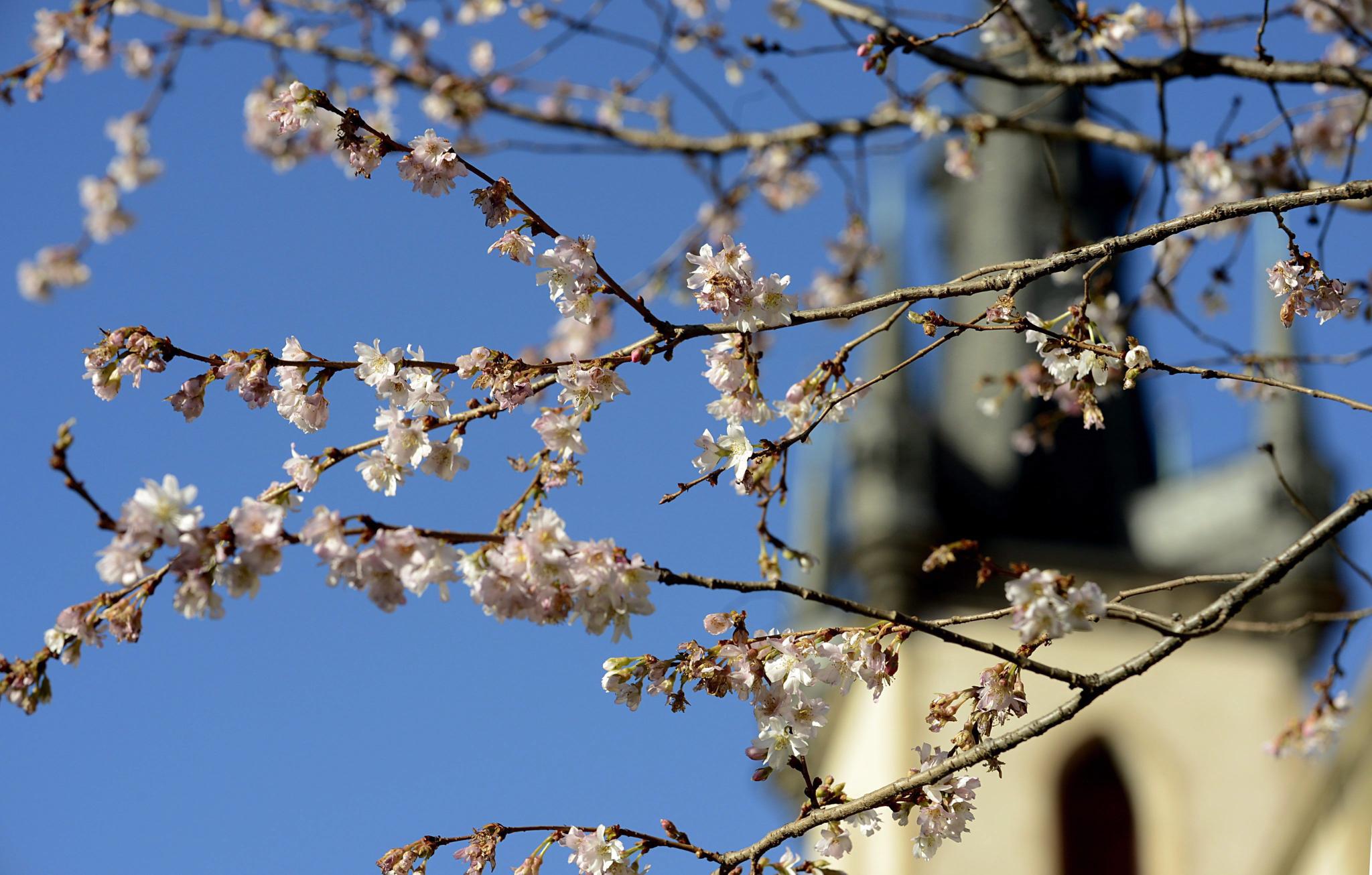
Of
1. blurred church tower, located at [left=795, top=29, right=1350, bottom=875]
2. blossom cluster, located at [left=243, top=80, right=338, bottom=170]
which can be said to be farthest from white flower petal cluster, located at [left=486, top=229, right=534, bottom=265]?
blurred church tower, located at [left=795, top=29, right=1350, bottom=875]

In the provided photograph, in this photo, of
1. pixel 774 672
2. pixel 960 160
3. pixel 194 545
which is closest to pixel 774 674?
pixel 774 672

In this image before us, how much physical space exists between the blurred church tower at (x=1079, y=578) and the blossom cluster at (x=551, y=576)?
14.3 meters

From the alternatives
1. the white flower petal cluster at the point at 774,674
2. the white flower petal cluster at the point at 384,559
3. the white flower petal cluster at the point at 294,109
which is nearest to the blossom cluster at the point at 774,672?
the white flower petal cluster at the point at 774,674

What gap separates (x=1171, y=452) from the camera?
22453mm

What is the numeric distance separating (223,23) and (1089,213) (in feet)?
59.9

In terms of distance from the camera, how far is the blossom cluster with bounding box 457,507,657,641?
6.73ft

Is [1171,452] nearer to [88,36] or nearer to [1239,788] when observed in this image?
[1239,788]

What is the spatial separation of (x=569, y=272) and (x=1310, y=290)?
54.4 inches

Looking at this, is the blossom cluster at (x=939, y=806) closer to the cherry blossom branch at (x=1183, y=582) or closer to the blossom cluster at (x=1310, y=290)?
the cherry blossom branch at (x=1183, y=582)

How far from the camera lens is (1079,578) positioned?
1861 centimetres

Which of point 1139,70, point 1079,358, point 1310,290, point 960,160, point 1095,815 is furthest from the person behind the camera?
point 1095,815

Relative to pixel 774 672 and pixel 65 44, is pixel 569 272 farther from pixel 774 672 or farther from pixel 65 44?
pixel 65 44

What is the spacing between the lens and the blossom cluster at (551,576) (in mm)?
2053

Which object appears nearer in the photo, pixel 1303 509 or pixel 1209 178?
pixel 1303 509
